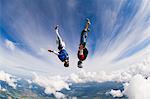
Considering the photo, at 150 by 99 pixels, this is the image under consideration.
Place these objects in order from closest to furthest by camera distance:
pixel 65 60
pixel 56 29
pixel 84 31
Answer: pixel 84 31 → pixel 56 29 → pixel 65 60

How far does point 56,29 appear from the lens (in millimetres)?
4996

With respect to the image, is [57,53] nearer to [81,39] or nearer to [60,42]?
[60,42]

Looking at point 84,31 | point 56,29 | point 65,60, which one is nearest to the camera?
point 84,31

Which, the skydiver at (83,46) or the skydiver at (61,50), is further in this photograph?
the skydiver at (61,50)

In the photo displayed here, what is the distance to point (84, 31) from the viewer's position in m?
4.63

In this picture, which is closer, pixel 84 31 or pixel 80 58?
pixel 84 31

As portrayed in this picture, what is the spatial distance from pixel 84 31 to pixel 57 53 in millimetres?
916

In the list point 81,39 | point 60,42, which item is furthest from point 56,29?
point 81,39

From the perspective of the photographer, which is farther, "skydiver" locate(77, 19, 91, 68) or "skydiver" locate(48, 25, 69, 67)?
"skydiver" locate(48, 25, 69, 67)

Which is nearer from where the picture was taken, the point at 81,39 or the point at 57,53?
the point at 81,39

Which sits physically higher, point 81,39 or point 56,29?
point 56,29

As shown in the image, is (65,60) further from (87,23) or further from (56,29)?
(87,23)

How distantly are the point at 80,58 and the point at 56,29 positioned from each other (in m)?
0.88

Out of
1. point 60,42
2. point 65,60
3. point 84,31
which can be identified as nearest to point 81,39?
point 84,31
